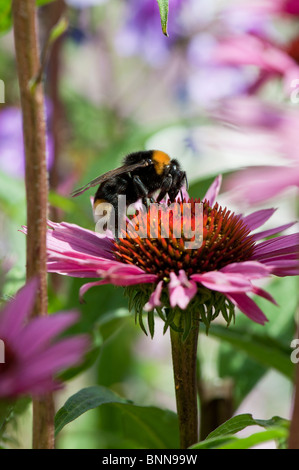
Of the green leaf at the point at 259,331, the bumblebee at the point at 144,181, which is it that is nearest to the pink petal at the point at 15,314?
the bumblebee at the point at 144,181

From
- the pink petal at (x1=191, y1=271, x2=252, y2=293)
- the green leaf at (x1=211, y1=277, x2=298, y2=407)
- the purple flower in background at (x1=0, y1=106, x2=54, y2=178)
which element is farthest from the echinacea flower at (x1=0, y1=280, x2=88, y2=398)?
the purple flower in background at (x1=0, y1=106, x2=54, y2=178)

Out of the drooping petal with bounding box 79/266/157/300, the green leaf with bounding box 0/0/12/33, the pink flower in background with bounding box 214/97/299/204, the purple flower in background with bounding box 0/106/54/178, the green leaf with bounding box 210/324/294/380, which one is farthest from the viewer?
the purple flower in background with bounding box 0/106/54/178

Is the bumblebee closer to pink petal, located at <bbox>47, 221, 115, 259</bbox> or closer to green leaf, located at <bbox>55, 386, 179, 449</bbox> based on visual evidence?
pink petal, located at <bbox>47, 221, 115, 259</bbox>

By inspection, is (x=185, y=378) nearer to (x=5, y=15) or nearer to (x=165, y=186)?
(x=165, y=186)

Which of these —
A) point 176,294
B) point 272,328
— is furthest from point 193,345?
point 272,328

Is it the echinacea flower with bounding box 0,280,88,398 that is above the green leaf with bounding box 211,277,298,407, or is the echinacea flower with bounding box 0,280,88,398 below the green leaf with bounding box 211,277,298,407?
below
